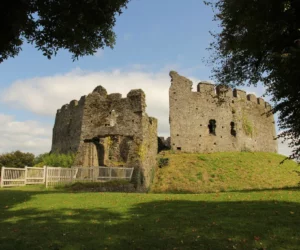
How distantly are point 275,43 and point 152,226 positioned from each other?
5866 millimetres

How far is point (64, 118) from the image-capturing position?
101ft

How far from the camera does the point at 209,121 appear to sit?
30.9 metres

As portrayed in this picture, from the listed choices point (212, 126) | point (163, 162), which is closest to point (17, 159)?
point (163, 162)

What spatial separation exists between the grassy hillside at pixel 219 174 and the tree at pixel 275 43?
13.6 metres

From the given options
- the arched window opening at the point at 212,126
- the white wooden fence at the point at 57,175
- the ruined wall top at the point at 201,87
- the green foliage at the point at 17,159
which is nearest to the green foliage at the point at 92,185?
the white wooden fence at the point at 57,175

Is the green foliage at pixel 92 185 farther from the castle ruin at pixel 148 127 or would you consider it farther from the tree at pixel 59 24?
the tree at pixel 59 24

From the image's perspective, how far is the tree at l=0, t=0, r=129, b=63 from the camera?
7156 millimetres

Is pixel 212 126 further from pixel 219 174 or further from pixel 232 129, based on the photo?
pixel 219 174

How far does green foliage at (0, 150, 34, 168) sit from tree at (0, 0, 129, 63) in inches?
944

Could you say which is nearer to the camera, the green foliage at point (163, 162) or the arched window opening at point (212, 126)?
the green foliage at point (163, 162)

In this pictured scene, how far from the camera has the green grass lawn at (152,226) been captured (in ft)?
19.8

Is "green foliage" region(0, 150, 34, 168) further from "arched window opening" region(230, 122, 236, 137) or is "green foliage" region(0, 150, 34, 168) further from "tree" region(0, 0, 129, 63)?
"tree" region(0, 0, 129, 63)

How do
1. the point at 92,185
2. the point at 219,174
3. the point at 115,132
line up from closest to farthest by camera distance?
1. the point at 92,185
2. the point at 115,132
3. the point at 219,174

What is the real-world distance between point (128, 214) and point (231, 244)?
3636mm
